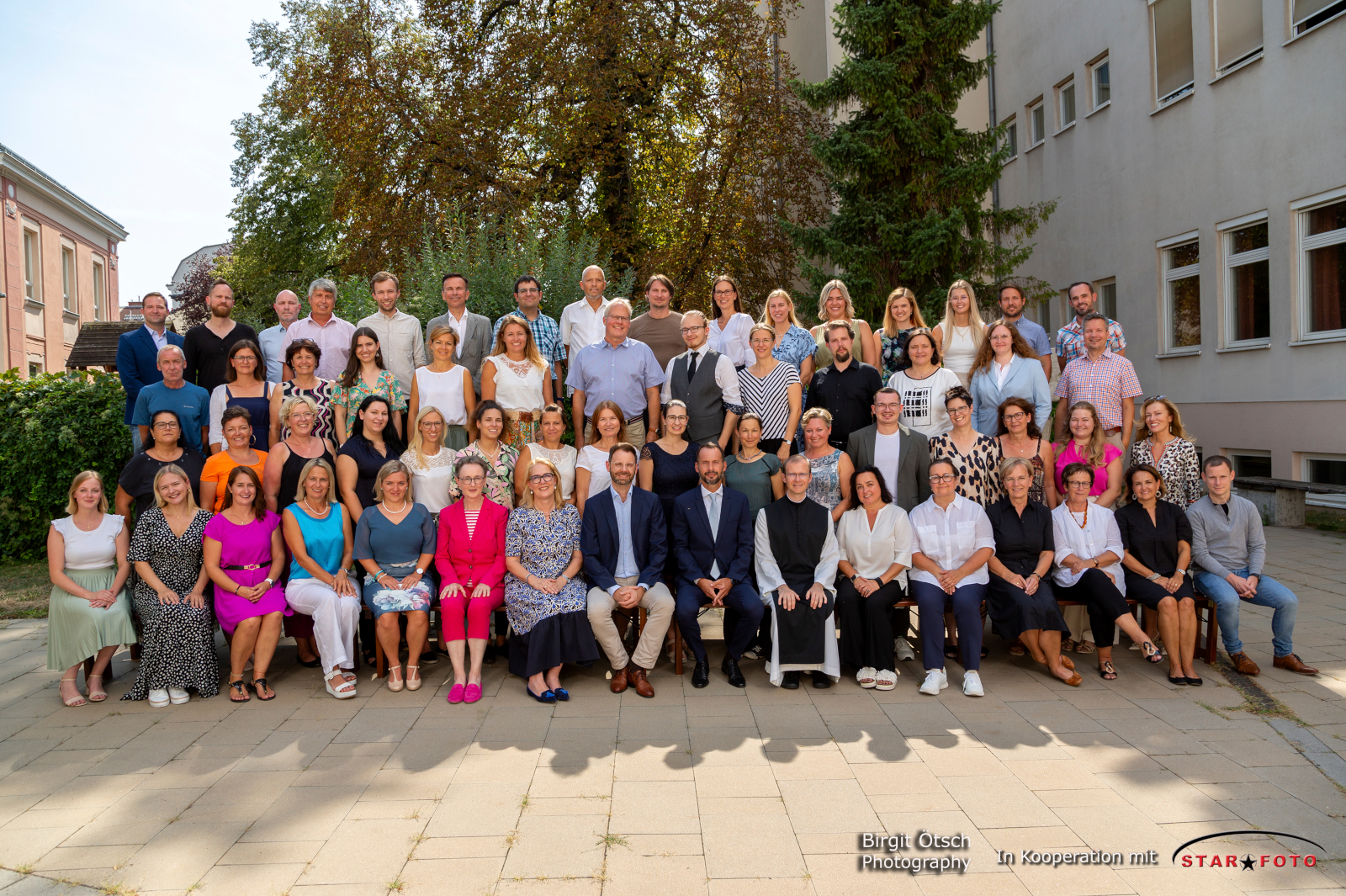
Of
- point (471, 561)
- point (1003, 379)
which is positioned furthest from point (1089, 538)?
point (471, 561)

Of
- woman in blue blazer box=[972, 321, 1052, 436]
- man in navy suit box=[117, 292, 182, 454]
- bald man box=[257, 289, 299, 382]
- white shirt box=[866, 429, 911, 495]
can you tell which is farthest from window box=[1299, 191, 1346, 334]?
man in navy suit box=[117, 292, 182, 454]

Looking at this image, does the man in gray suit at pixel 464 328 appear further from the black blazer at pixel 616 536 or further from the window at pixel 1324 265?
the window at pixel 1324 265

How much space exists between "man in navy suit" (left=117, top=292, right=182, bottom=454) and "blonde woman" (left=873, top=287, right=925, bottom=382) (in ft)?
18.2

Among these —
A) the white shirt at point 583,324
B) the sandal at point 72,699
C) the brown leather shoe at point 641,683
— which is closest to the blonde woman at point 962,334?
the white shirt at point 583,324

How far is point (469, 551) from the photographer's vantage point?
575 centimetres

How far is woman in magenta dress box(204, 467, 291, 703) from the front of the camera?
5516 millimetres

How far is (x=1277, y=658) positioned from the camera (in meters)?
5.64

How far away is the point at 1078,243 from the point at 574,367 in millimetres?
12003

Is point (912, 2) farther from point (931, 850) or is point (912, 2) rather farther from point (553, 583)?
point (931, 850)

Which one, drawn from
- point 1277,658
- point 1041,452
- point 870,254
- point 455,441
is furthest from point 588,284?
point 870,254

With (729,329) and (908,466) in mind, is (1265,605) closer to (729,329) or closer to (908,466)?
(908,466)

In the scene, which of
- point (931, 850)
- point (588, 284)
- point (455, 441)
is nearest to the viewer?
point (931, 850)

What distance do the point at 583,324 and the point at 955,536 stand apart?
346cm

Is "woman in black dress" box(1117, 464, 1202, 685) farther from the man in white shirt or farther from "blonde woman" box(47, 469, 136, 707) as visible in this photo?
"blonde woman" box(47, 469, 136, 707)
